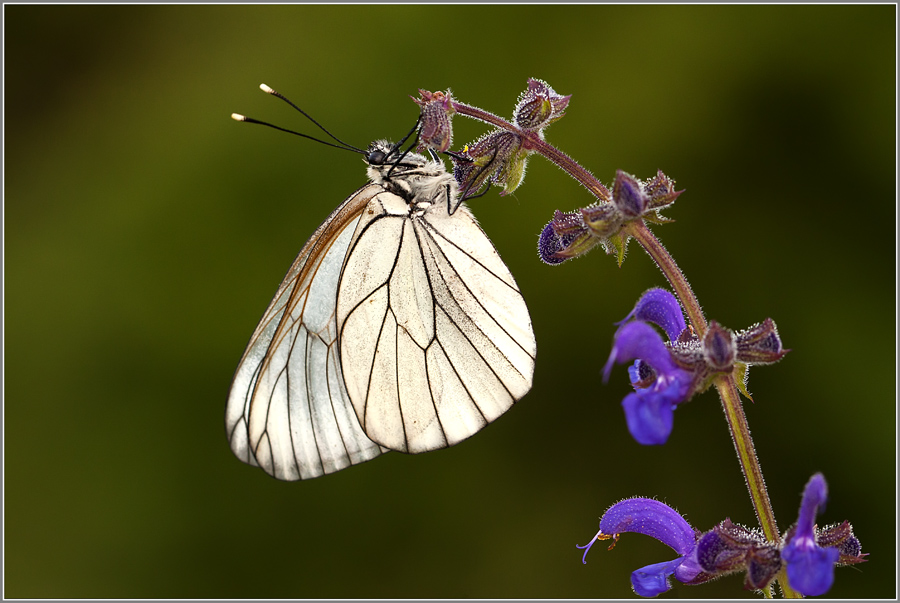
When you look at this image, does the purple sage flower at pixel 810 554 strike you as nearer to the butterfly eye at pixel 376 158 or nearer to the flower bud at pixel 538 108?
the flower bud at pixel 538 108

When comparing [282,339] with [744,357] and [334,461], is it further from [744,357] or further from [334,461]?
[744,357]

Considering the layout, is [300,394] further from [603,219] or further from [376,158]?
[603,219]

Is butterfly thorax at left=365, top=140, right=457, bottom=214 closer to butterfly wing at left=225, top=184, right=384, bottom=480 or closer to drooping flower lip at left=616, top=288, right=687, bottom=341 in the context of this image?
butterfly wing at left=225, top=184, right=384, bottom=480

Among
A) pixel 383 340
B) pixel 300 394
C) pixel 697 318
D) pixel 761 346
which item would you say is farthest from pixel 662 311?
pixel 300 394

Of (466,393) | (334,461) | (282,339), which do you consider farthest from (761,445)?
(282,339)

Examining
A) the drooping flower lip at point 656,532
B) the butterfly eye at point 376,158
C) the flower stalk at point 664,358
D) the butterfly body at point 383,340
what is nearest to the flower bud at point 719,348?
the flower stalk at point 664,358
